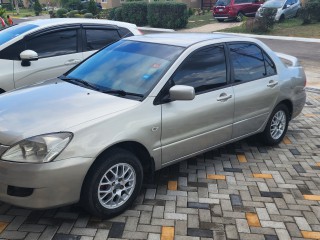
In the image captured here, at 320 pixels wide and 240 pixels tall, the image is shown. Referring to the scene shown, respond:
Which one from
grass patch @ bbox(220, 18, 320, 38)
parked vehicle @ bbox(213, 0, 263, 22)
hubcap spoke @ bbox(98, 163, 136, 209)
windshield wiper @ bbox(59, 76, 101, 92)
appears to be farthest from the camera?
parked vehicle @ bbox(213, 0, 263, 22)

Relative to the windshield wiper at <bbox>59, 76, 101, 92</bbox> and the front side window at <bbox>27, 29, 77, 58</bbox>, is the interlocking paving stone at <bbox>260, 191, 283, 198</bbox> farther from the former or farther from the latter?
the front side window at <bbox>27, 29, 77, 58</bbox>

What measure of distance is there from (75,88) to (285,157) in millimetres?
2964

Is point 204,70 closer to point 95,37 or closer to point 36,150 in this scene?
point 36,150

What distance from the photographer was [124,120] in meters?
3.44

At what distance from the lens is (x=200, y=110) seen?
4094 millimetres

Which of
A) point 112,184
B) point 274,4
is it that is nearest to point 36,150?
point 112,184

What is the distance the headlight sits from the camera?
9.90 feet

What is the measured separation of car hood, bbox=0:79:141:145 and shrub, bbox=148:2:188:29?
868 inches

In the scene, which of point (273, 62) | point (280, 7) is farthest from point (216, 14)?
point (273, 62)

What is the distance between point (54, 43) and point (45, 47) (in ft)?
0.55

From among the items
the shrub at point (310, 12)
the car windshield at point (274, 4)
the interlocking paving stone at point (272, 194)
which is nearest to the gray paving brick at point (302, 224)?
the interlocking paving stone at point (272, 194)

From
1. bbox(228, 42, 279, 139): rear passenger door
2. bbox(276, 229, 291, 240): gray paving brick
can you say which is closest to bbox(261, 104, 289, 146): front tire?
bbox(228, 42, 279, 139): rear passenger door

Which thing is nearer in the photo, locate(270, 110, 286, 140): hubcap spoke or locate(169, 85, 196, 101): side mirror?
locate(169, 85, 196, 101): side mirror

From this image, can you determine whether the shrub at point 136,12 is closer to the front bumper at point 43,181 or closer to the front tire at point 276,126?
the front tire at point 276,126
